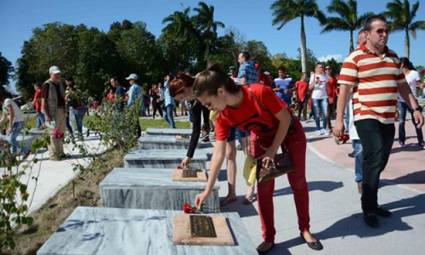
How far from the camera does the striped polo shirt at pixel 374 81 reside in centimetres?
392

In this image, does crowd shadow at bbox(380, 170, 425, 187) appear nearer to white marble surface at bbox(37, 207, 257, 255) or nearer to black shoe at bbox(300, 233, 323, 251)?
black shoe at bbox(300, 233, 323, 251)

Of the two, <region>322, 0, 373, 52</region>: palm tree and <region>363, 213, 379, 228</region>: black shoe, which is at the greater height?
<region>322, 0, 373, 52</region>: palm tree

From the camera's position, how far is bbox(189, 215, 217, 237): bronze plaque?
9.35 ft

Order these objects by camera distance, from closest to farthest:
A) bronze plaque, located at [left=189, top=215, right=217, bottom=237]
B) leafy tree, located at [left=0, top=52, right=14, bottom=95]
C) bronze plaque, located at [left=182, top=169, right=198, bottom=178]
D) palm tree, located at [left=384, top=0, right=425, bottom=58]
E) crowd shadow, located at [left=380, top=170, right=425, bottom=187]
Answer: bronze plaque, located at [left=189, top=215, right=217, bottom=237]
bronze plaque, located at [left=182, top=169, right=198, bottom=178]
crowd shadow, located at [left=380, top=170, right=425, bottom=187]
palm tree, located at [left=384, top=0, right=425, bottom=58]
leafy tree, located at [left=0, top=52, right=14, bottom=95]

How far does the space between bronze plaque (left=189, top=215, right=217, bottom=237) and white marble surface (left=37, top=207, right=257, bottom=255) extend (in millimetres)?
153

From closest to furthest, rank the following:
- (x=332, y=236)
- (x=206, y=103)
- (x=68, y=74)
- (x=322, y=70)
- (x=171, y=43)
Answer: (x=206, y=103) < (x=332, y=236) < (x=322, y=70) < (x=68, y=74) < (x=171, y=43)

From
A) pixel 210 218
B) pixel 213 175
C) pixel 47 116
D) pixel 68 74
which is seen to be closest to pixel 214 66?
pixel 213 175

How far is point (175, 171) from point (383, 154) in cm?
221

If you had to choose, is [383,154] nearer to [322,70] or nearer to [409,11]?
[322,70]

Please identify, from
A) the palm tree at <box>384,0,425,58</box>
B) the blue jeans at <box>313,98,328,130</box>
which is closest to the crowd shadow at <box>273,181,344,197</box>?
the blue jeans at <box>313,98,328,130</box>

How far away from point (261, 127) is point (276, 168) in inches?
13.6

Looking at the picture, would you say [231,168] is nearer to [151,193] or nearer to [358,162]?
[151,193]

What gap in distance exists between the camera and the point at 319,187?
5566 mm

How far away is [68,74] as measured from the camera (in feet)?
165
